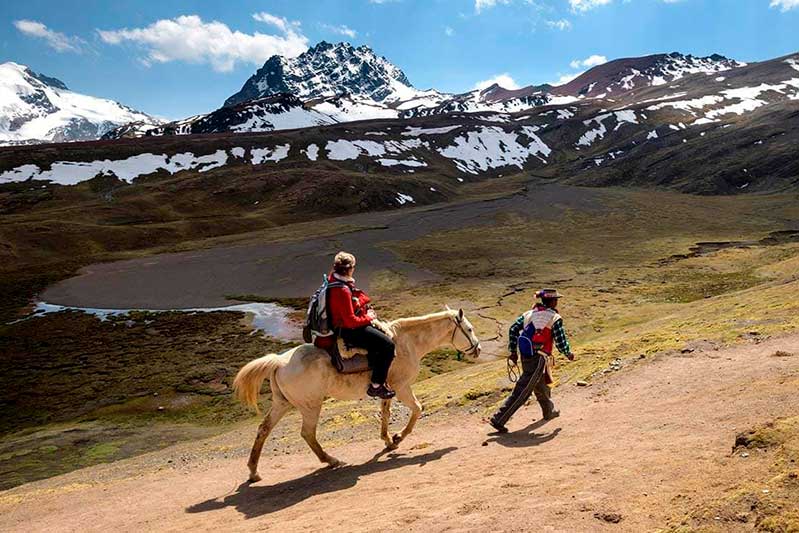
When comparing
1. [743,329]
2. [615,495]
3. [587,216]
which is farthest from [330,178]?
[615,495]

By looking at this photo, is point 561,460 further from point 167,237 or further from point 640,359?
point 167,237

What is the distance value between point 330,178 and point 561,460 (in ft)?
395

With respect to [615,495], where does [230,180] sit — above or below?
above

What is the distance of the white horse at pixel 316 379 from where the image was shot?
35.3 feet

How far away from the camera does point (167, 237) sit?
86.8 metres

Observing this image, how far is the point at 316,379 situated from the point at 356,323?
4.86 ft

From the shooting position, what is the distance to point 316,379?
35.1ft

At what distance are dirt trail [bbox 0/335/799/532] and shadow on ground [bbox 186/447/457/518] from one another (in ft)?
0.17

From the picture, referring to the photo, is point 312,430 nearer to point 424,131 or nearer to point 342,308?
point 342,308

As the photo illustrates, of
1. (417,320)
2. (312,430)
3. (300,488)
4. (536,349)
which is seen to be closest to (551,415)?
(536,349)

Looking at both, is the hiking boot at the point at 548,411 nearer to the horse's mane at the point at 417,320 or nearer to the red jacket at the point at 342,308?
the horse's mane at the point at 417,320

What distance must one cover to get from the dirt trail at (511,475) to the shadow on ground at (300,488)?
0.05m

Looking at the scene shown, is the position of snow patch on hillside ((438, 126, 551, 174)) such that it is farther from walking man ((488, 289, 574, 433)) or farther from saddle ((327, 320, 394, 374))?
saddle ((327, 320, 394, 374))

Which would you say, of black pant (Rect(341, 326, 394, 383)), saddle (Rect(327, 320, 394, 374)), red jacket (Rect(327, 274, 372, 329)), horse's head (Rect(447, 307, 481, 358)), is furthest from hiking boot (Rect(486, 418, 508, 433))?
red jacket (Rect(327, 274, 372, 329))
